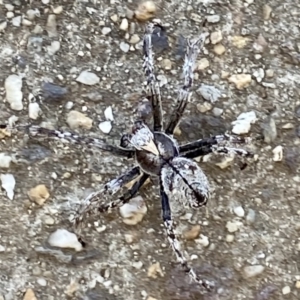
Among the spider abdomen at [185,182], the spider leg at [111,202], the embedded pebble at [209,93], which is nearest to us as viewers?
the spider abdomen at [185,182]

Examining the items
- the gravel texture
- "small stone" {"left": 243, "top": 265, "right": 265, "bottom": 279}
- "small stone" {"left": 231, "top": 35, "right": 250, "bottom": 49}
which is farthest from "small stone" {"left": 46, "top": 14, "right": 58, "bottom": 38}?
"small stone" {"left": 243, "top": 265, "right": 265, "bottom": 279}

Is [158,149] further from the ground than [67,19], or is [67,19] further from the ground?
[67,19]

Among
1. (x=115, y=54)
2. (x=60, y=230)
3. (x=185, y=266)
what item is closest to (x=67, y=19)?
Result: (x=115, y=54)

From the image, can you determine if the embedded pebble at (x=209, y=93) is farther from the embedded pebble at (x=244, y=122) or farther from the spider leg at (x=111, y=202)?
the spider leg at (x=111, y=202)

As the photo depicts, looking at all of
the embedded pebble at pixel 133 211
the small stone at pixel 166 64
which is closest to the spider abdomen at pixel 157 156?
the embedded pebble at pixel 133 211

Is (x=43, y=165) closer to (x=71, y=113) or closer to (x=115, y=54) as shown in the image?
(x=71, y=113)

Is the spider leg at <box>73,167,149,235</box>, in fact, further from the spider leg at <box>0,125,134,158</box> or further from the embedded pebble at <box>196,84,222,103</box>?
the embedded pebble at <box>196,84,222,103</box>
